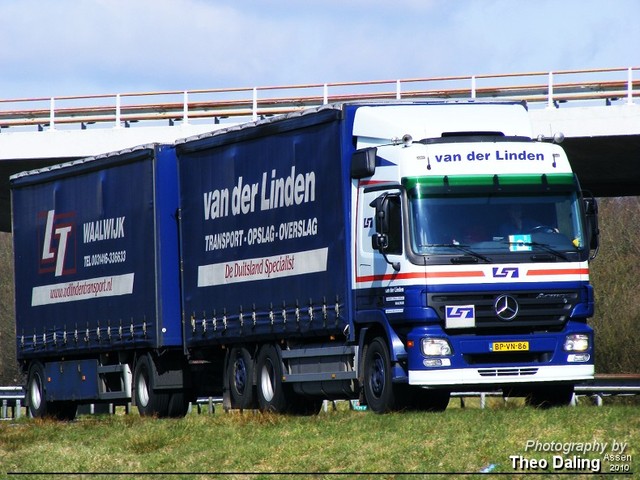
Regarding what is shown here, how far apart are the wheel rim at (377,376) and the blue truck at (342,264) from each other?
21 mm

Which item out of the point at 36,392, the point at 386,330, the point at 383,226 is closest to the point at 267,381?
the point at 386,330

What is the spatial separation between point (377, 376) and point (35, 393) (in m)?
Answer: 10.1

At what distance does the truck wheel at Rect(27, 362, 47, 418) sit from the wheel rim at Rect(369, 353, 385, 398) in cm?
935

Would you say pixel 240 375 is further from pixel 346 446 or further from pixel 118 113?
pixel 118 113

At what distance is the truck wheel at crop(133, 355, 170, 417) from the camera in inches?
856

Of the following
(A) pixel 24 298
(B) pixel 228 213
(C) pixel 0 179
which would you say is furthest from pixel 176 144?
(C) pixel 0 179

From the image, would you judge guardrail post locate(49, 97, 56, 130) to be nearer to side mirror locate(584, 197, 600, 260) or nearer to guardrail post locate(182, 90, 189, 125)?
guardrail post locate(182, 90, 189, 125)

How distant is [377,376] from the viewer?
17.4 metres

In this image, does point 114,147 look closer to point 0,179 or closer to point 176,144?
point 0,179

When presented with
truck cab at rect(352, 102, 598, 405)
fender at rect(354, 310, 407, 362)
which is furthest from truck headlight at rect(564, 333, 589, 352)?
fender at rect(354, 310, 407, 362)

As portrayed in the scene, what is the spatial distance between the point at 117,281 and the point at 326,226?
18.9 ft

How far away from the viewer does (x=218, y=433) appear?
1655 cm

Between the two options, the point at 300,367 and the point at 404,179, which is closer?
the point at 404,179

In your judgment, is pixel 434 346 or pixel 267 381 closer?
pixel 434 346
